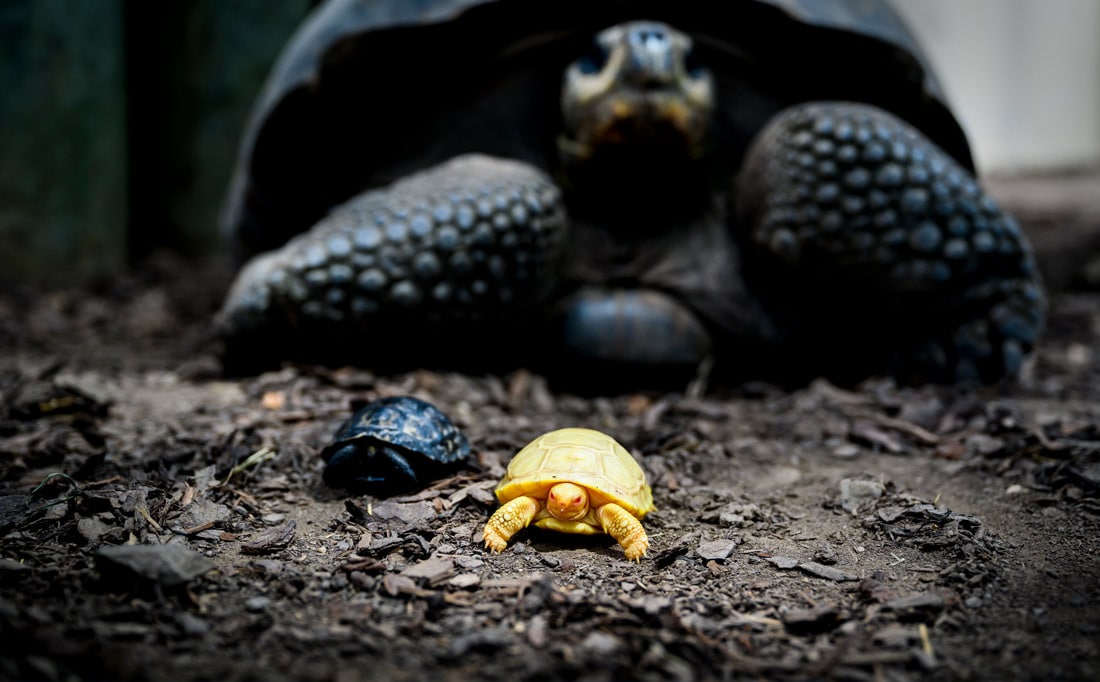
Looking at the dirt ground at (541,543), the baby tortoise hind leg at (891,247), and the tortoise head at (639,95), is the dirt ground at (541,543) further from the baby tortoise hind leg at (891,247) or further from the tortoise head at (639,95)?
the tortoise head at (639,95)

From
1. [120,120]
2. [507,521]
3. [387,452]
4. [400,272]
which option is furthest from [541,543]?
[120,120]

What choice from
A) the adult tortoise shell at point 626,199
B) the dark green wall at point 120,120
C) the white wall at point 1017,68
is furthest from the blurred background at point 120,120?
the white wall at point 1017,68

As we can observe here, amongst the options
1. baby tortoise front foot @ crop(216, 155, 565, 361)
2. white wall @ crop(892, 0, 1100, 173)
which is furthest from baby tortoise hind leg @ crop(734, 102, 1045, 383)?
white wall @ crop(892, 0, 1100, 173)

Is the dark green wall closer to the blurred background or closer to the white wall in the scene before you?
the blurred background

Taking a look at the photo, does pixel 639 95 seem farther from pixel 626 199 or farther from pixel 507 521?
pixel 507 521

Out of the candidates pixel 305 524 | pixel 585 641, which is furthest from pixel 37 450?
pixel 585 641

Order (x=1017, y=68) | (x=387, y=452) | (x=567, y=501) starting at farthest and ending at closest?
(x=1017, y=68) < (x=387, y=452) < (x=567, y=501)

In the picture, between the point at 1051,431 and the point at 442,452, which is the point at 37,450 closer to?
the point at 442,452
